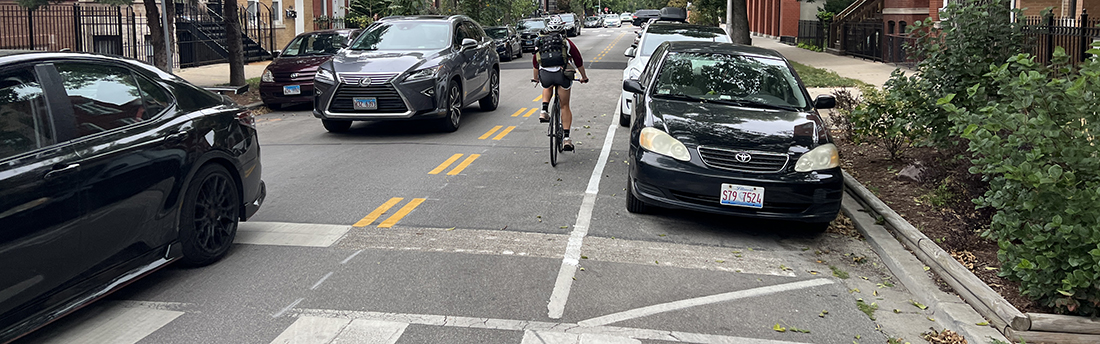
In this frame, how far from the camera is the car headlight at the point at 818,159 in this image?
693 centimetres

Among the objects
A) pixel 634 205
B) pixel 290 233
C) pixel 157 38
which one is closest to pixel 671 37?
pixel 634 205

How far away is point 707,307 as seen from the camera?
5.41 m

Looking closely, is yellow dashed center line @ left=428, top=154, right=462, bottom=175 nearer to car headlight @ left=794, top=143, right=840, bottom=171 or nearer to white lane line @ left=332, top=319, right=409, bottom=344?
car headlight @ left=794, top=143, right=840, bottom=171

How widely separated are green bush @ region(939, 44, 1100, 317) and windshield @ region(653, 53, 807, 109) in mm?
3045

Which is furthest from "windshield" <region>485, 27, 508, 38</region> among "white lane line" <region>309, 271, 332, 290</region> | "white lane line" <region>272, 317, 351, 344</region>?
"white lane line" <region>272, 317, 351, 344</region>

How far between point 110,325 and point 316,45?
13771mm

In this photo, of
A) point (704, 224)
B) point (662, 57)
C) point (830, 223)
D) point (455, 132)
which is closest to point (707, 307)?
point (704, 224)

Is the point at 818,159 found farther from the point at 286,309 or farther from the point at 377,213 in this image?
the point at 286,309

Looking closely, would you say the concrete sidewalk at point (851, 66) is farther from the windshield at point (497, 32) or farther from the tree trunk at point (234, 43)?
the tree trunk at point (234, 43)

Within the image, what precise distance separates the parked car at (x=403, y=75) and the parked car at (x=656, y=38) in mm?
2425

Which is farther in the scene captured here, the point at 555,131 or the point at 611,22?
the point at 611,22

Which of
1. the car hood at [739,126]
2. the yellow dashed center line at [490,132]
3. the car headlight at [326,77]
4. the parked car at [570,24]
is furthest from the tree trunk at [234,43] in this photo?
the parked car at [570,24]

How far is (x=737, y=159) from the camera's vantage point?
22.6 feet

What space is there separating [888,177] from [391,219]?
202 inches
